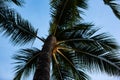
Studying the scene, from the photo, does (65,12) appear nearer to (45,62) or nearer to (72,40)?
(72,40)

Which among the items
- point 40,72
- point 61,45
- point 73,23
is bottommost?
point 40,72

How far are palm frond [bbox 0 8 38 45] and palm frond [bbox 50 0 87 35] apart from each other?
2.56 feet

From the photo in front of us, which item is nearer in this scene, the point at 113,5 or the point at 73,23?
the point at 113,5

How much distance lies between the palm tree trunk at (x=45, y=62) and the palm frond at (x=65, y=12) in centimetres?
78

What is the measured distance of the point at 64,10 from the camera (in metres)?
10.1

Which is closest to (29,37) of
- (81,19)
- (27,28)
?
(27,28)

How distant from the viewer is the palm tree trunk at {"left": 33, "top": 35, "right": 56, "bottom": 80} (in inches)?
314

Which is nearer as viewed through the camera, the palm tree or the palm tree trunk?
the palm tree trunk

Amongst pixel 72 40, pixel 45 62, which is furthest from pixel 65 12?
pixel 45 62

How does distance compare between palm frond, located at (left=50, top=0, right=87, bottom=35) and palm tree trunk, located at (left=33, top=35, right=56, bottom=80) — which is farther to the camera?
palm frond, located at (left=50, top=0, right=87, bottom=35)

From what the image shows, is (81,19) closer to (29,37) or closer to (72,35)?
(72,35)

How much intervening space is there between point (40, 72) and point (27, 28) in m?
2.54

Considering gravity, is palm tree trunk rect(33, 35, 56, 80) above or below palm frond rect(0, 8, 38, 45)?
below

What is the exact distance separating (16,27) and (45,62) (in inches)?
88.2
